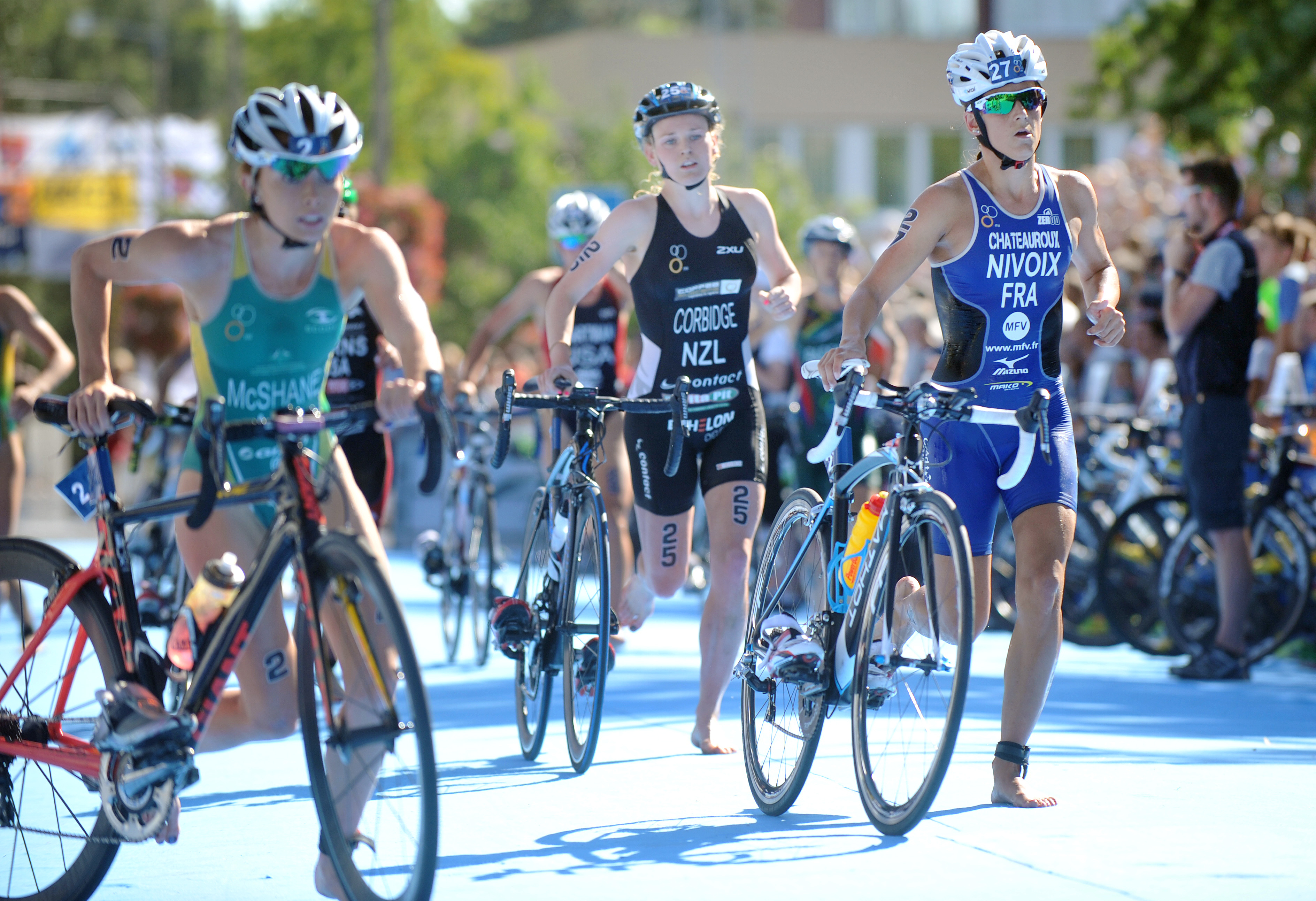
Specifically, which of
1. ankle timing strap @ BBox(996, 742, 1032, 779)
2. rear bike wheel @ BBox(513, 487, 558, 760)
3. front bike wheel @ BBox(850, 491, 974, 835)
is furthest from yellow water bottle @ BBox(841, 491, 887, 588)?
rear bike wheel @ BBox(513, 487, 558, 760)

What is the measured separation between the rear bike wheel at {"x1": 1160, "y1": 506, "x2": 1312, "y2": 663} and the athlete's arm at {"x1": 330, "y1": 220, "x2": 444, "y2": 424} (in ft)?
17.0

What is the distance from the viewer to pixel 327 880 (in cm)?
419

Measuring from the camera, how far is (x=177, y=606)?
784 cm

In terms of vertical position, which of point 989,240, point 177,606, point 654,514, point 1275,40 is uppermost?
point 1275,40

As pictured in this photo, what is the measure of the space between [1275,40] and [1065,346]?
12.2ft

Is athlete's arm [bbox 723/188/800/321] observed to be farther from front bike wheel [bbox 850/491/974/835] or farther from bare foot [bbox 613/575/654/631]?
front bike wheel [bbox 850/491/974/835]

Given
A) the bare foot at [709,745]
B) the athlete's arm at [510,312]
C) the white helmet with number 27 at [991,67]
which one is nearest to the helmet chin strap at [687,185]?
the white helmet with number 27 at [991,67]

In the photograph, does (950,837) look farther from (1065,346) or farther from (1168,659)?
(1065,346)

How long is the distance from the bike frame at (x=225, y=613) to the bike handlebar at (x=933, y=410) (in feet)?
4.77

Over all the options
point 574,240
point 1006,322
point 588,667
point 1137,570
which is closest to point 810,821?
point 588,667

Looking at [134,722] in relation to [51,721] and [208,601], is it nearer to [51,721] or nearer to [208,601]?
[208,601]

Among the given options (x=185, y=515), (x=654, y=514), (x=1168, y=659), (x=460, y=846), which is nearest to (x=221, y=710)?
(x=185, y=515)

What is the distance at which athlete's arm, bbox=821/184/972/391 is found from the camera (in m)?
5.14

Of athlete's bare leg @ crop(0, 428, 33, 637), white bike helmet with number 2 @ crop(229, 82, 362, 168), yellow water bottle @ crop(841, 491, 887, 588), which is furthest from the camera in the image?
athlete's bare leg @ crop(0, 428, 33, 637)
